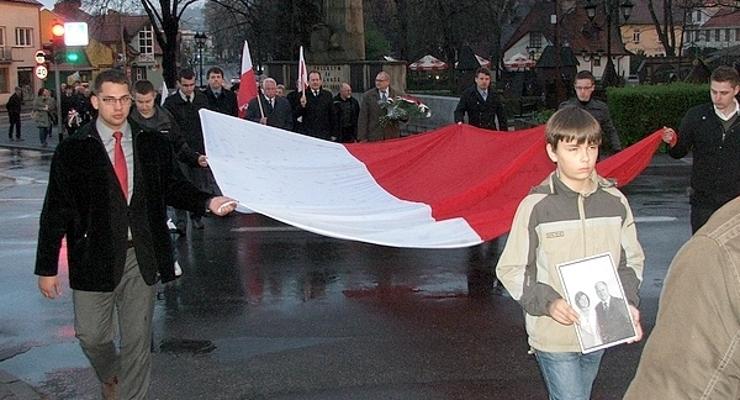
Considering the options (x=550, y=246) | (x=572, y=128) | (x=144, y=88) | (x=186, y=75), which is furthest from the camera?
(x=186, y=75)

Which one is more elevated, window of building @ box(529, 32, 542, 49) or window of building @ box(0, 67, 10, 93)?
window of building @ box(529, 32, 542, 49)

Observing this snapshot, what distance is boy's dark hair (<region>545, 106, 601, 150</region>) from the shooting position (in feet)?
12.0

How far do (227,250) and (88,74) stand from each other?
74195mm

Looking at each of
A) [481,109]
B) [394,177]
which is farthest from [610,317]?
[481,109]

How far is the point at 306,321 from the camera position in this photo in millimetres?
7422

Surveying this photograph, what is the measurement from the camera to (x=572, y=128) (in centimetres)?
365

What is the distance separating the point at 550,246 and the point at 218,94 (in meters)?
8.49

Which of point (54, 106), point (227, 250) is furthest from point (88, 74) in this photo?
point (227, 250)

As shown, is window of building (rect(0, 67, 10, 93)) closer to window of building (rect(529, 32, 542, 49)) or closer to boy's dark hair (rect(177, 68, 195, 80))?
window of building (rect(529, 32, 542, 49))

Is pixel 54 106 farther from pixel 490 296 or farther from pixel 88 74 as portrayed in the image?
pixel 88 74

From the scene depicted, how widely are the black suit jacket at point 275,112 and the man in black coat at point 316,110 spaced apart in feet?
3.34

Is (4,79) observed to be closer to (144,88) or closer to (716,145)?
(144,88)

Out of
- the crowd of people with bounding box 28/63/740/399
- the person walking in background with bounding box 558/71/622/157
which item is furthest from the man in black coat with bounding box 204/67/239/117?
the crowd of people with bounding box 28/63/740/399

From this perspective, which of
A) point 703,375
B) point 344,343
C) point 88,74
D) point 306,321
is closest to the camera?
point 703,375
